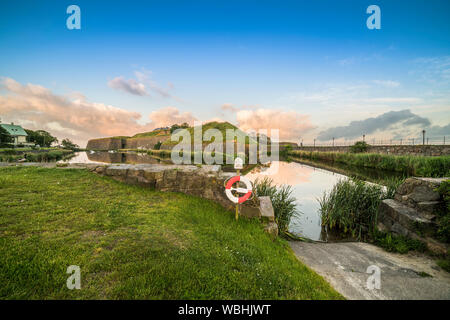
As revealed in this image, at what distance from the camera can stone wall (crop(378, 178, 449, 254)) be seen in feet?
A: 15.6

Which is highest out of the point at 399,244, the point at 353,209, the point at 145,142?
the point at 145,142

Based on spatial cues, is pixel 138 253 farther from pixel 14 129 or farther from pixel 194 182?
pixel 14 129

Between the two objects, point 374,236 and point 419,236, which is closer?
point 419,236

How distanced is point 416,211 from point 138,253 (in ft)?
25.1

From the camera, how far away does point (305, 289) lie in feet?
8.95

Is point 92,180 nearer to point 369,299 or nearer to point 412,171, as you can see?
point 369,299

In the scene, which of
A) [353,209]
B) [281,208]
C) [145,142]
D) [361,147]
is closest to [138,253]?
[281,208]

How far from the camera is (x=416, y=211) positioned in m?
5.26

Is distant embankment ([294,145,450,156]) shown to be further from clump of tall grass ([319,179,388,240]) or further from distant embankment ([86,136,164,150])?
distant embankment ([86,136,164,150])

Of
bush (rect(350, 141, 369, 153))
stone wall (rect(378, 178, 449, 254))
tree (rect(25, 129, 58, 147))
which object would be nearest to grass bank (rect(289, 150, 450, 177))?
stone wall (rect(378, 178, 449, 254))

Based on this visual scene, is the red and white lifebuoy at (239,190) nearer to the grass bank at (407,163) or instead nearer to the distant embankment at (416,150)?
the grass bank at (407,163)

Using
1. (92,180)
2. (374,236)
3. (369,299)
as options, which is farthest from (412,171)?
(92,180)

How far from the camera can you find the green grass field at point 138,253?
2.36 m

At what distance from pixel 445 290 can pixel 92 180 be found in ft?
35.0
